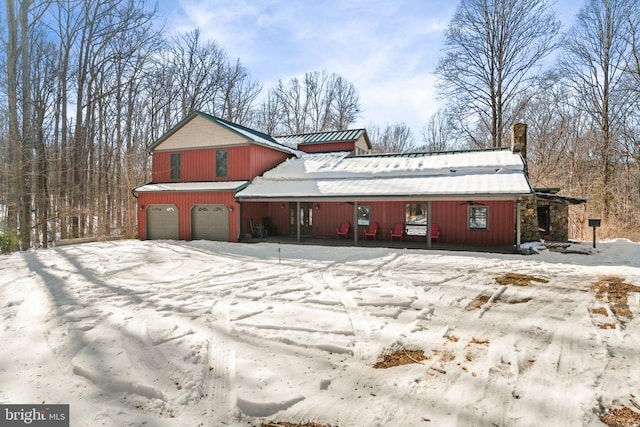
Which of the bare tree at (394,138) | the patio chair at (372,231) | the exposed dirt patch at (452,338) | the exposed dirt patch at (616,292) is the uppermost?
the bare tree at (394,138)

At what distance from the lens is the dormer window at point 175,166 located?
1639 centimetres

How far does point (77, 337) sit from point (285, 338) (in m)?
2.79

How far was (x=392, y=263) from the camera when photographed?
898 cm

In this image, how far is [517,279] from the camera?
23.3 ft

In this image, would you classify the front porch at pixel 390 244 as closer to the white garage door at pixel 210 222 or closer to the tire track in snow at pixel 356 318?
the white garage door at pixel 210 222

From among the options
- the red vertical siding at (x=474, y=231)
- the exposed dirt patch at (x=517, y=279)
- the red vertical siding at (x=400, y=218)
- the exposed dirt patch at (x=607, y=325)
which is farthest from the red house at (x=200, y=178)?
the exposed dirt patch at (x=607, y=325)

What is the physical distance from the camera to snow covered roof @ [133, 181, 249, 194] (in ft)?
46.8

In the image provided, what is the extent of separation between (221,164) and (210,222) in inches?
118

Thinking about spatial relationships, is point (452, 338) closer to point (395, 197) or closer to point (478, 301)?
point (478, 301)

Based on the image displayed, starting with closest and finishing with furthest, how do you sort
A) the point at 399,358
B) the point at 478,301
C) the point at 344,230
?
the point at 399,358, the point at 478,301, the point at 344,230

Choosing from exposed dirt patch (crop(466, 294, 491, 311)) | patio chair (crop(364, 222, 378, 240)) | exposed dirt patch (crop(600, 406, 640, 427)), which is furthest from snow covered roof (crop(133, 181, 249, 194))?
exposed dirt patch (crop(600, 406, 640, 427))

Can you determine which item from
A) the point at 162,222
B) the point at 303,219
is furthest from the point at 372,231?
the point at 162,222

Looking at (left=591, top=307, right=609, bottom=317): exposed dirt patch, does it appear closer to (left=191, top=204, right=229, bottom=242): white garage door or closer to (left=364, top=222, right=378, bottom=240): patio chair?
(left=364, top=222, right=378, bottom=240): patio chair

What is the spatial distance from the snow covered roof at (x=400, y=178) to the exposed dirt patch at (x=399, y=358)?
325 inches
